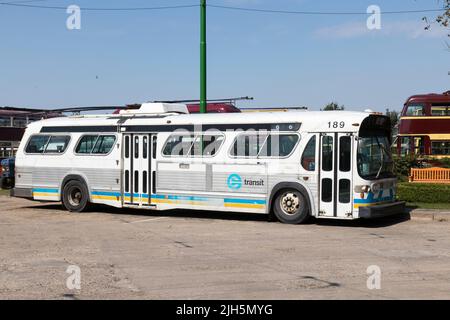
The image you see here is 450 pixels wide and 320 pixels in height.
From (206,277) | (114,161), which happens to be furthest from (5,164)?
(206,277)

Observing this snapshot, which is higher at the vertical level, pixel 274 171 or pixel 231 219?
pixel 274 171

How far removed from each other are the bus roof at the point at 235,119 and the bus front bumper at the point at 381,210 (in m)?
1.76

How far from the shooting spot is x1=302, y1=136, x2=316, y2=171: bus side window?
1340 centimetres

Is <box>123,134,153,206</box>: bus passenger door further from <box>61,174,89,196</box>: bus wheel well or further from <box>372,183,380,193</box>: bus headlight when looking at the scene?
<box>372,183,380,193</box>: bus headlight

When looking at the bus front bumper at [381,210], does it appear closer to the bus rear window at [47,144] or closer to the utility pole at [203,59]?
the utility pole at [203,59]

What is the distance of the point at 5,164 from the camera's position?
23.5 metres

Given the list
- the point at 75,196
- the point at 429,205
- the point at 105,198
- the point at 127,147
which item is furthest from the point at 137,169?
the point at 429,205

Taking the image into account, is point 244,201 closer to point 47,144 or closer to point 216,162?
point 216,162

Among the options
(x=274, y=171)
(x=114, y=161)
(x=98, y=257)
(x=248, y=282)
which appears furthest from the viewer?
(x=114, y=161)

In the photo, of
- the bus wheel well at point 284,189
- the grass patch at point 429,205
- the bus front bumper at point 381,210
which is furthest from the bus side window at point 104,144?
the grass patch at point 429,205

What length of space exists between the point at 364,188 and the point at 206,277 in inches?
237

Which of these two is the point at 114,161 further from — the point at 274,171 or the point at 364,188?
the point at 364,188

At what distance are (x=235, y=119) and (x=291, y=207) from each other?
252 cm
